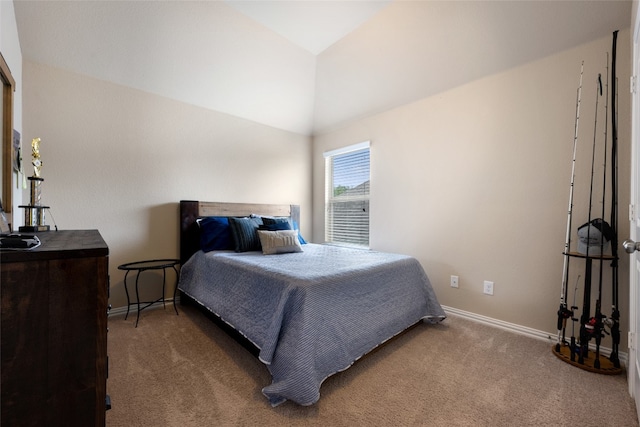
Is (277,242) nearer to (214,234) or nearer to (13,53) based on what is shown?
(214,234)

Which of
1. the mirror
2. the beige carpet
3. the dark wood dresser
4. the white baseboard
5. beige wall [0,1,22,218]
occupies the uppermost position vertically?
beige wall [0,1,22,218]

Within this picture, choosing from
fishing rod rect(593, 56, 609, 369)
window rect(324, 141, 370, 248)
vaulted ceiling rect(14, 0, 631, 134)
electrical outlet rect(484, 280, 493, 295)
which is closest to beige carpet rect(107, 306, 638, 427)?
fishing rod rect(593, 56, 609, 369)

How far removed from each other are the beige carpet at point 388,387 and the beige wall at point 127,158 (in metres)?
1.05

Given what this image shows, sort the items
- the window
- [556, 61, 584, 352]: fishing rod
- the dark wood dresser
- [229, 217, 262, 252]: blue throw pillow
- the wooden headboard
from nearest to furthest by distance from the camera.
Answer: the dark wood dresser, [556, 61, 584, 352]: fishing rod, [229, 217, 262, 252]: blue throw pillow, the wooden headboard, the window

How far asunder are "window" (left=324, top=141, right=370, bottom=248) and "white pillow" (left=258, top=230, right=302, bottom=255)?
118 cm

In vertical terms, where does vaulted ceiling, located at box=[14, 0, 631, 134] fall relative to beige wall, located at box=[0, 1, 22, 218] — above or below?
above

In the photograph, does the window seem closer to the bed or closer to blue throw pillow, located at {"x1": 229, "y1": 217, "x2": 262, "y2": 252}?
the bed

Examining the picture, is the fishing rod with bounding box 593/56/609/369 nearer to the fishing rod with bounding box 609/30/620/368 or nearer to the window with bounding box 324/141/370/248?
the fishing rod with bounding box 609/30/620/368

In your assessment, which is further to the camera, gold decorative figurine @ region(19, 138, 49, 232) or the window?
the window

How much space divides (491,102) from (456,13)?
2.61 feet

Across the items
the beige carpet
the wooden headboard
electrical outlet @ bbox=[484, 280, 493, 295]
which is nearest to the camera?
the beige carpet

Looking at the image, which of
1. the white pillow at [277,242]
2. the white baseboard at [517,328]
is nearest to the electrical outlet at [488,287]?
the white baseboard at [517,328]

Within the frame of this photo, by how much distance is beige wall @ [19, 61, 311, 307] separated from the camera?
2.36 meters

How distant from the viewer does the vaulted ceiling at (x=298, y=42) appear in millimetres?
2076
